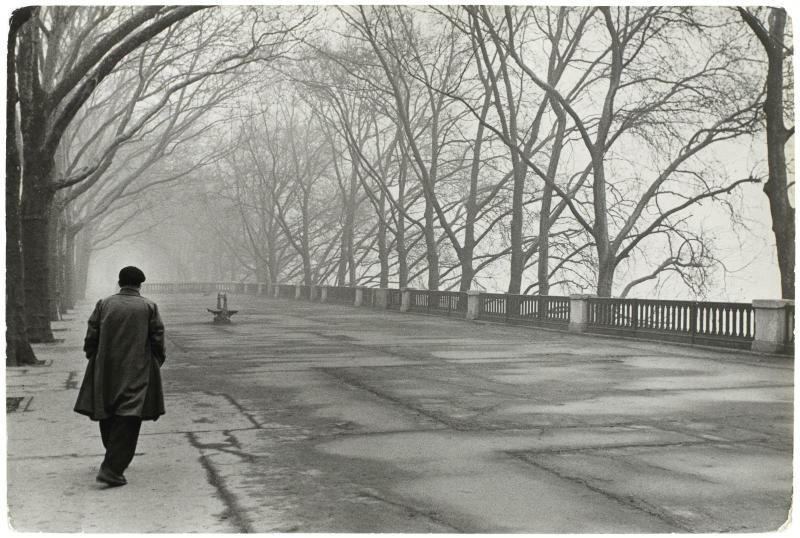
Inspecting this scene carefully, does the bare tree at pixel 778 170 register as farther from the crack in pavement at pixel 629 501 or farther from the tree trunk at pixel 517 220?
the tree trunk at pixel 517 220

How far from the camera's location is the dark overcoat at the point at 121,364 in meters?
6.38

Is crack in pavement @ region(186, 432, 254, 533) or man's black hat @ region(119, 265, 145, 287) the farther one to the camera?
man's black hat @ region(119, 265, 145, 287)

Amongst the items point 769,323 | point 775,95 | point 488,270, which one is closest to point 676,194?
point 775,95

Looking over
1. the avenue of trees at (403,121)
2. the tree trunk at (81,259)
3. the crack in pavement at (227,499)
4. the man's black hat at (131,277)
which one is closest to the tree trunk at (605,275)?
the avenue of trees at (403,121)

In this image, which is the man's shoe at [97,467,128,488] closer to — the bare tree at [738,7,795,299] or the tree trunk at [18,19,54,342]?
the tree trunk at [18,19,54,342]

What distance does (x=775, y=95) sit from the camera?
1923 centimetres

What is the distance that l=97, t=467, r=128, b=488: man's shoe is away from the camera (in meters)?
6.55

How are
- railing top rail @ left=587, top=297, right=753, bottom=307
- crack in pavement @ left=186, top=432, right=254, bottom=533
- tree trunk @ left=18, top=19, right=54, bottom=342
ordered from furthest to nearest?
railing top rail @ left=587, top=297, right=753, bottom=307
tree trunk @ left=18, top=19, right=54, bottom=342
crack in pavement @ left=186, top=432, right=254, bottom=533

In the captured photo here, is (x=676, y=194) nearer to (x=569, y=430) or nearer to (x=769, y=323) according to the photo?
(x=769, y=323)

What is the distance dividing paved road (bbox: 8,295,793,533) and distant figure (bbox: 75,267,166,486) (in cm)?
35

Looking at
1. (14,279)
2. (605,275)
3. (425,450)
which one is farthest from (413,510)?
(605,275)

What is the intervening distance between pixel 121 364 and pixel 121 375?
0.08 meters

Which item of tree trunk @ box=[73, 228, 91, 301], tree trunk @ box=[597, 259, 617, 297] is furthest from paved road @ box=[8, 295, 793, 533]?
tree trunk @ box=[73, 228, 91, 301]

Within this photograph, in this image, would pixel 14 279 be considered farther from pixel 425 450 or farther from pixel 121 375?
pixel 425 450
